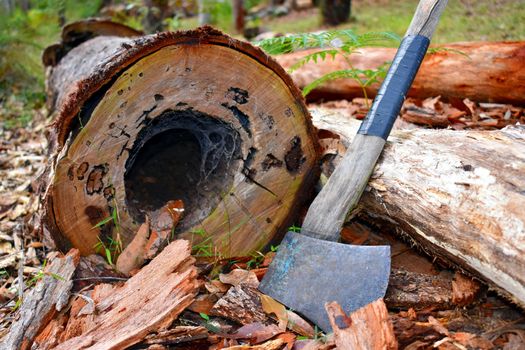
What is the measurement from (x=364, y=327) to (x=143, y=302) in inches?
35.0

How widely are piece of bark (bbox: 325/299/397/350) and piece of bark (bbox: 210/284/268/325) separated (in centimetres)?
35

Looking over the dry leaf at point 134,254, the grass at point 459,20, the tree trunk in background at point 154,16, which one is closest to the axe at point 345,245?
the dry leaf at point 134,254

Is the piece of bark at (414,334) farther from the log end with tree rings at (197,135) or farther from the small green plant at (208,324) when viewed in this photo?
the log end with tree rings at (197,135)

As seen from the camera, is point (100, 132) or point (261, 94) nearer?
point (100, 132)

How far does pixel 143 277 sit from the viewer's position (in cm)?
→ 208

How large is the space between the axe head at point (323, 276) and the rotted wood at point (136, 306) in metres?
0.38

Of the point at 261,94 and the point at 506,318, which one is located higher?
the point at 261,94

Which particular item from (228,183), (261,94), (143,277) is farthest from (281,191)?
(143,277)

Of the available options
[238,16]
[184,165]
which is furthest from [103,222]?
[238,16]

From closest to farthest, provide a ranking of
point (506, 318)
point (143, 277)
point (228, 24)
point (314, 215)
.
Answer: point (506, 318) → point (143, 277) → point (314, 215) → point (228, 24)

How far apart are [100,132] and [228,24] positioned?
9.18m

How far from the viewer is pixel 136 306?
1937 mm

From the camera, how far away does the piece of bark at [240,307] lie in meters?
1.99

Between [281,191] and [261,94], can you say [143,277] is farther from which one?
[261,94]
